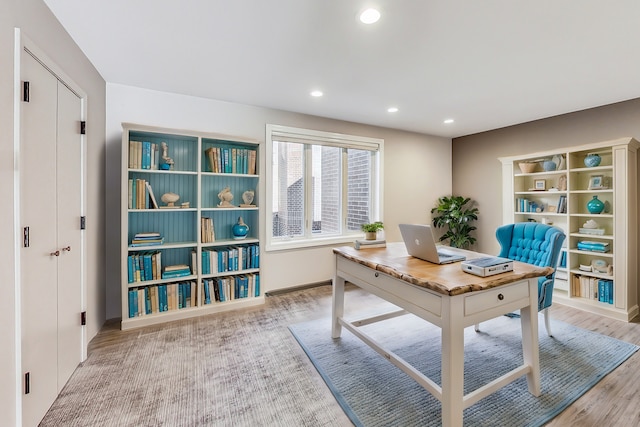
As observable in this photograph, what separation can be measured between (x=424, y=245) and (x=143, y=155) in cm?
278

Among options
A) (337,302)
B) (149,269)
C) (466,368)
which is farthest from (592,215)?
(149,269)

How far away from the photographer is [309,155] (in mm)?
3951

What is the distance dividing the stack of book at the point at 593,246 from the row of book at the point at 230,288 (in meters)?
3.98

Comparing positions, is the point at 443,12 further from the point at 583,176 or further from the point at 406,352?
the point at 583,176

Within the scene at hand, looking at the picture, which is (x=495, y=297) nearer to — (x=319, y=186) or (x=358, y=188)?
(x=319, y=186)

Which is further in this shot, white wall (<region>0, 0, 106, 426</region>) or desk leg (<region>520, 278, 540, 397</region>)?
desk leg (<region>520, 278, 540, 397</region>)

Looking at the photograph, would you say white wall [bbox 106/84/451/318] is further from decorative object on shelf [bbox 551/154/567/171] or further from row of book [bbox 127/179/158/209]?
→ decorative object on shelf [bbox 551/154/567/171]

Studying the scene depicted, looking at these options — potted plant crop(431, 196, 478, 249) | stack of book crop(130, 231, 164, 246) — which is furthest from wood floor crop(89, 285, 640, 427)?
potted plant crop(431, 196, 478, 249)

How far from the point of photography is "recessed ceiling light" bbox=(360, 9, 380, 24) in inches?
67.9

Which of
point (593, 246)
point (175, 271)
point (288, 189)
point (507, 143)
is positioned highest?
point (507, 143)

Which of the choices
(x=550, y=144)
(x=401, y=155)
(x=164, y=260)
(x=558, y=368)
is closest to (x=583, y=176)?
(x=550, y=144)

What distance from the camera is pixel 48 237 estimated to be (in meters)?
1.69

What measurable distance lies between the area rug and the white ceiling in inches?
96.1

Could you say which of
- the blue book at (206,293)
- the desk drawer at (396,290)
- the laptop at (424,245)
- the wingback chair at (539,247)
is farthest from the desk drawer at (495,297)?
the blue book at (206,293)
